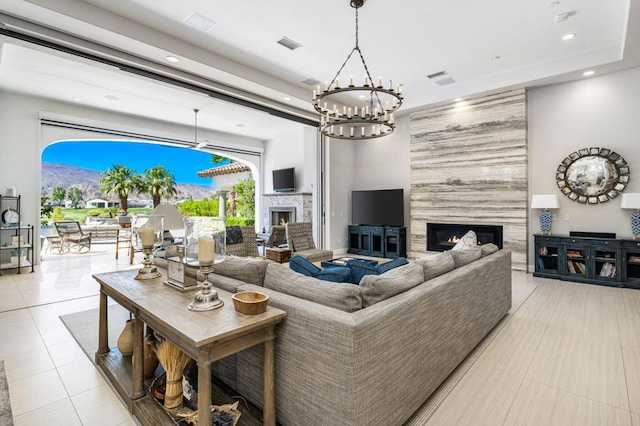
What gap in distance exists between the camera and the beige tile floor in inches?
75.2

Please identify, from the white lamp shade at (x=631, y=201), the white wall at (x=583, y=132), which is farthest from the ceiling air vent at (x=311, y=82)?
the white lamp shade at (x=631, y=201)

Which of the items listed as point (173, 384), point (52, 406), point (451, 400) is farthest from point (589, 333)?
point (52, 406)

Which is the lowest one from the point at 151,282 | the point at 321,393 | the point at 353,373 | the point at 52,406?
the point at 52,406

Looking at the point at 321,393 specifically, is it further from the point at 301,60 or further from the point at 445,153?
the point at 445,153

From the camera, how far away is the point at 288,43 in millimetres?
4555

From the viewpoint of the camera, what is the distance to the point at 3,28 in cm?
350

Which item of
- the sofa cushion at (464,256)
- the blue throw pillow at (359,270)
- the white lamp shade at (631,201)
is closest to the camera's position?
the blue throw pillow at (359,270)

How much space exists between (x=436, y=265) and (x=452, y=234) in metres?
4.74

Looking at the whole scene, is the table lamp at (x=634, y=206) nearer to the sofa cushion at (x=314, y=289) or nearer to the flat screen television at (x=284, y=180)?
the sofa cushion at (x=314, y=289)

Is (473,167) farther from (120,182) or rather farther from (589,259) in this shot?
(120,182)

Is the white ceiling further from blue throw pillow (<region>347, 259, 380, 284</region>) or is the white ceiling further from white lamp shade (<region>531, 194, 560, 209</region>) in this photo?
blue throw pillow (<region>347, 259, 380, 284</region>)

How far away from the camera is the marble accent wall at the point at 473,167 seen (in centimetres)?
585

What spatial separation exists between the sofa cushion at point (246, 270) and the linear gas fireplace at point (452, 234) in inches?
215

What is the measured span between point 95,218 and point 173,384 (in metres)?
10.4
